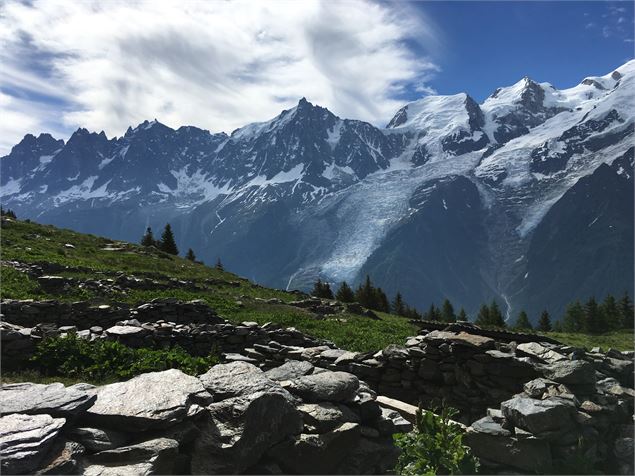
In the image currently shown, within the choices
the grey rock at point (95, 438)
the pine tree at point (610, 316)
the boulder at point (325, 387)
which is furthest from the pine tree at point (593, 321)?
the grey rock at point (95, 438)

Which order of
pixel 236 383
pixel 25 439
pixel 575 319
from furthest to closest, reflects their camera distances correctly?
pixel 575 319 → pixel 236 383 → pixel 25 439

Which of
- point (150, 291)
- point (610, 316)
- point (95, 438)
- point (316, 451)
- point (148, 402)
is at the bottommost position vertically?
point (316, 451)

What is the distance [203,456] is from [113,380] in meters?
7.21

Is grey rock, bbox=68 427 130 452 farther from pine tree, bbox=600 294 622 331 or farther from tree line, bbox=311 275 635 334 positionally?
pine tree, bbox=600 294 622 331

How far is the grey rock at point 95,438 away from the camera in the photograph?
299 inches

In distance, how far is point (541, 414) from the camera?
33.3 ft

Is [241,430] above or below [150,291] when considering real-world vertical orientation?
below

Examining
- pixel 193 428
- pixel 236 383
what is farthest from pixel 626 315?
pixel 193 428

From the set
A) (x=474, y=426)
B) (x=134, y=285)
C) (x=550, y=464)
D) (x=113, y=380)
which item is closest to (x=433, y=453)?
(x=474, y=426)

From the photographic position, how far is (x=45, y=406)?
7.92m

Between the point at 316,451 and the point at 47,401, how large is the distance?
502 centimetres

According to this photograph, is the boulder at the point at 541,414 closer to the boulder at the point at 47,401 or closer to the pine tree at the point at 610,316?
the boulder at the point at 47,401

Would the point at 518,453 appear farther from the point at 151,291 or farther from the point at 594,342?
the point at 594,342

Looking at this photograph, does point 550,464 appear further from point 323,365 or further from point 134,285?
point 134,285
